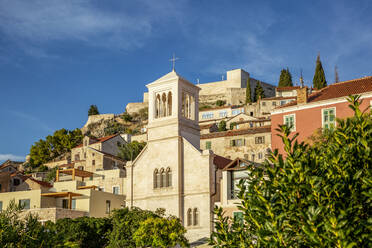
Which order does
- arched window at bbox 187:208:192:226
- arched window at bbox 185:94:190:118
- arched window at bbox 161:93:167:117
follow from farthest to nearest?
arched window at bbox 185:94:190:118 → arched window at bbox 161:93:167:117 → arched window at bbox 187:208:192:226

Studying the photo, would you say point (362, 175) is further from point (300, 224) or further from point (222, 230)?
point (222, 230)

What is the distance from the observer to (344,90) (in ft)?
147

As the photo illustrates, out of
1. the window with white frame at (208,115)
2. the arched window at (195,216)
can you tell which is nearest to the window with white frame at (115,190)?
the arched window at (195,216)

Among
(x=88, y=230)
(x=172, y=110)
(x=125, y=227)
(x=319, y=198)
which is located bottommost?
Answer: (x=88, y=230)

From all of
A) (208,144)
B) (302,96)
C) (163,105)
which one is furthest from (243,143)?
(302,96)

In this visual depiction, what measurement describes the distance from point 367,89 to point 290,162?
3375cm

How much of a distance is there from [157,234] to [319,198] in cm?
2844

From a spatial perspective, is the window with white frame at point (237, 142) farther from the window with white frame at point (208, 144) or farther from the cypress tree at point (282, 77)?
the cypress tree at point (282, 77)

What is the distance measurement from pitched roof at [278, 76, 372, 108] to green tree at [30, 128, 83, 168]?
8040 centimetres

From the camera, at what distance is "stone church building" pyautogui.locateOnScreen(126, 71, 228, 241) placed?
4569 cm

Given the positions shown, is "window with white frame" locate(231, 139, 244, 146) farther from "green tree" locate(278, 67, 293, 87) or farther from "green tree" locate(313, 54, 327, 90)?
"green tree" locate(278, 67, 293, 87)

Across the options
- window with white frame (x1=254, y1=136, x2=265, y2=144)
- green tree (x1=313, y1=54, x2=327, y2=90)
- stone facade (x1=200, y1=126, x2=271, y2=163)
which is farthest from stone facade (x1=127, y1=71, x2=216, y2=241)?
green tree (x1=313, y1=54, x2=327, y2=90)

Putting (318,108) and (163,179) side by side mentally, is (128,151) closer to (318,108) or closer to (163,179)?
(163,179)

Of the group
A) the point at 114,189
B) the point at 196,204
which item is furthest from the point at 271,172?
the point at 114,189
